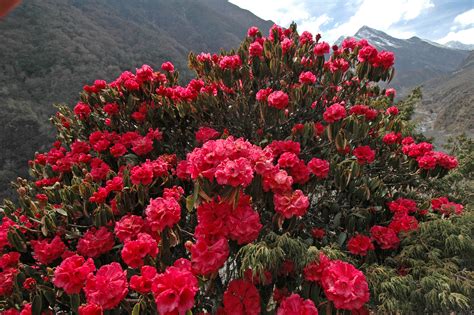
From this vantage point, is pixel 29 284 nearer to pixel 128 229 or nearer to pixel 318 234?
pixel 128 229

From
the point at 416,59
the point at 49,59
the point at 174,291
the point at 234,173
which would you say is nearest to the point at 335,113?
the point at 234,173

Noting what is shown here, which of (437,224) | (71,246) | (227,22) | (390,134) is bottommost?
(227,22)

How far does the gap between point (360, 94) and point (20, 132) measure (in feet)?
58.0

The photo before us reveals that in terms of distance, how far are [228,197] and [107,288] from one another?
34.4 inches

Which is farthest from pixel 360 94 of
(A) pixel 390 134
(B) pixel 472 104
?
(B) pixel 472 104

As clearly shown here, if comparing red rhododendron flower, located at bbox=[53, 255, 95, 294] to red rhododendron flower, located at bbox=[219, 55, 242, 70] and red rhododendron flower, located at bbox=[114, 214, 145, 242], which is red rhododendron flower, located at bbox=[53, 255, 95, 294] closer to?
red rhododendron flower, located at bbox=[114, 214, 145, 242]

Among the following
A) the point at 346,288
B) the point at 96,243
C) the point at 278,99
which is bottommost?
the point at 96,243

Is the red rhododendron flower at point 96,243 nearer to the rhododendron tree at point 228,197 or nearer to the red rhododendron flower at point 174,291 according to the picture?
the rhododendron tree at point 228,197

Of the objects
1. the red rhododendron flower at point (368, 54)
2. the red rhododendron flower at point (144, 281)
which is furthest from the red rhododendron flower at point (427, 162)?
the red rhododendron flower at point (144, 281)

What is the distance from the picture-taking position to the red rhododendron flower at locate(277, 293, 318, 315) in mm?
1916

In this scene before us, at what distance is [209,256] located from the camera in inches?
77.6

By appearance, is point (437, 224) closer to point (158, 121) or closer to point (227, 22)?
point (158, 121)

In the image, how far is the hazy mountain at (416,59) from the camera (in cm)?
12200

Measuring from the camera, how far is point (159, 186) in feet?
10.5
